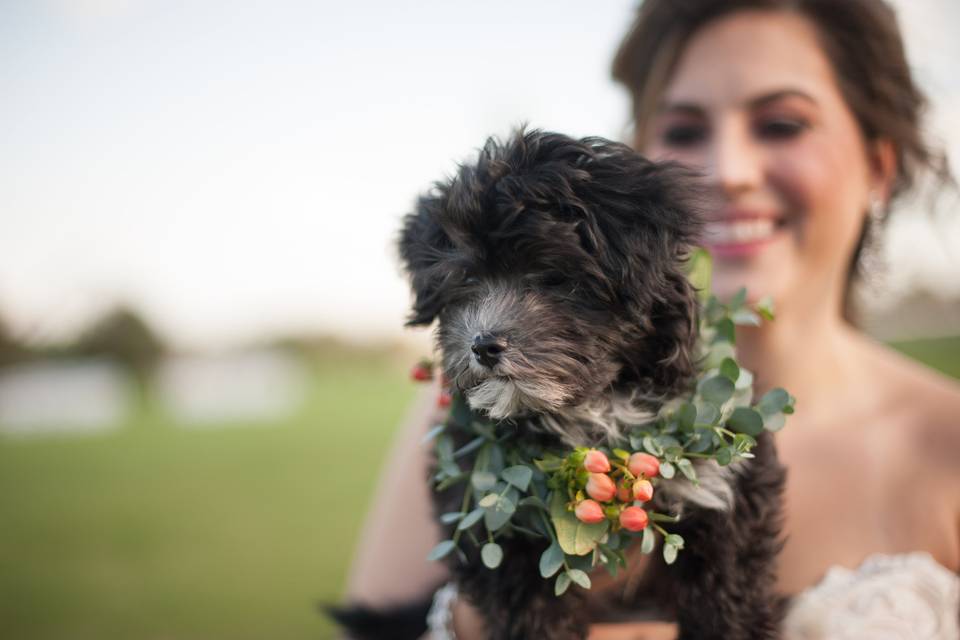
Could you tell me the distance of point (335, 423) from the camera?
81.8 ft

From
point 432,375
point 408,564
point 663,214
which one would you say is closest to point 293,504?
point 408,564

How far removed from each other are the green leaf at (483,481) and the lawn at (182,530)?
3.88 metres

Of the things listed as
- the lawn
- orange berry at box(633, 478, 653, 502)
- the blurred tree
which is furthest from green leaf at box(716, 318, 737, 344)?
the blurred tree

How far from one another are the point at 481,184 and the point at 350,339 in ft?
178

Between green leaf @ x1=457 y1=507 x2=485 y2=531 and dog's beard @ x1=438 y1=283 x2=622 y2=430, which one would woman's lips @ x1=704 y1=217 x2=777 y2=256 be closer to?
dog's beard @ x1=438 y1=283 x2=622 y2=430

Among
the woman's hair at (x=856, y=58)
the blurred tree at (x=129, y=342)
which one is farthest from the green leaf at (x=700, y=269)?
the blurred tree at (x=129, y=342)

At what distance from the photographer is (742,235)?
3090 millimetres

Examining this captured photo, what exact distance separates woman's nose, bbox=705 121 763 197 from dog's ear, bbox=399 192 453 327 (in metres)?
1.43

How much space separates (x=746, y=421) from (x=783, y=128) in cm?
167

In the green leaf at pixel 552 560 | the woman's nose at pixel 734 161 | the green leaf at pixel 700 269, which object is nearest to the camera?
the green leaf at pixel 552 560

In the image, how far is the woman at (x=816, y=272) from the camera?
2.85 metres

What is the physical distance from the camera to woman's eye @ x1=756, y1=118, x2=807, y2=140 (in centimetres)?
308

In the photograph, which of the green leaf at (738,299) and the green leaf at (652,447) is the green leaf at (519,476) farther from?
the green leaf at (738,299)

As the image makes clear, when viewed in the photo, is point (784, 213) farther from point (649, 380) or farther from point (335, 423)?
point (335, 423)
